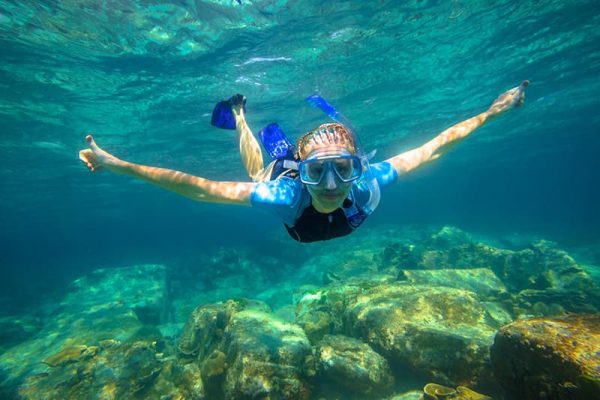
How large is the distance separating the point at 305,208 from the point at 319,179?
2.77 ft

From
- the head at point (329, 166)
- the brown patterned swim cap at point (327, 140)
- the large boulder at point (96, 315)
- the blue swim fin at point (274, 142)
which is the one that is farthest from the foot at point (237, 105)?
the large boulder at point (96, 315)

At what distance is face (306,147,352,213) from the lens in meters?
3.68

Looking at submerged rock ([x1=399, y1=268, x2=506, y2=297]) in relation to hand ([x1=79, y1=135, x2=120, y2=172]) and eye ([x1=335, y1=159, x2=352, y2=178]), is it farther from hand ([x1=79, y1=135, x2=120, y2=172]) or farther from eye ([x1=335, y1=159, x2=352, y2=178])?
hand ([x1=79, y1=135, x2=120, y2=172])

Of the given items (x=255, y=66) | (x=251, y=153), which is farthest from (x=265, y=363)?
(x=255, y=66)

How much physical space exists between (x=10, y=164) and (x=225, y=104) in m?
26.9

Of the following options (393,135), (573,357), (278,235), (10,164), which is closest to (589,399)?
(573,357)

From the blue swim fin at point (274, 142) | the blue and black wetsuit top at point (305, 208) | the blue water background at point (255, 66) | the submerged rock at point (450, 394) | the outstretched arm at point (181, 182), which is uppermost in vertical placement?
the blue water background at point (255, 66)

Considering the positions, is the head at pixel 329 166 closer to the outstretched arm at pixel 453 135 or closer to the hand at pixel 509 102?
the outstretched arm at pixel 453 135

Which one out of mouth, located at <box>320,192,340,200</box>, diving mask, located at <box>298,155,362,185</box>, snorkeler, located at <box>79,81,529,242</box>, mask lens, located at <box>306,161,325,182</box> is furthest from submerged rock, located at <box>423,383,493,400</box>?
mask lens, located at <box>306,161,325,182</box>

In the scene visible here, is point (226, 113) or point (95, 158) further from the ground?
point (226, 113)

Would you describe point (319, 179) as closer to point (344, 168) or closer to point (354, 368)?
point (344, 168)

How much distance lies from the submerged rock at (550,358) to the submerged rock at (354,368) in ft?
7.51

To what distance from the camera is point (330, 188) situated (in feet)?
12.1

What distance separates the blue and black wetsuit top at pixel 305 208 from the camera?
4.47 m
